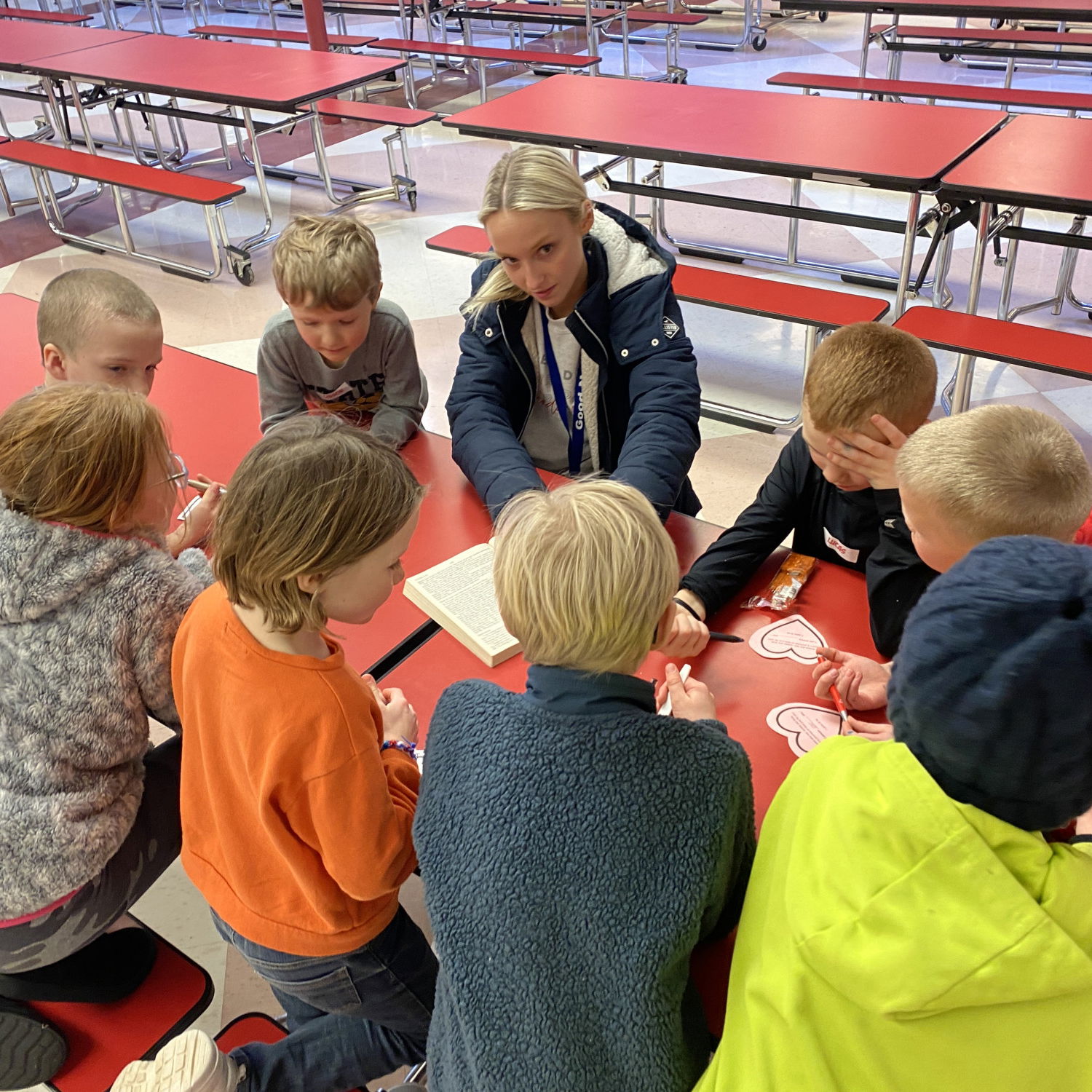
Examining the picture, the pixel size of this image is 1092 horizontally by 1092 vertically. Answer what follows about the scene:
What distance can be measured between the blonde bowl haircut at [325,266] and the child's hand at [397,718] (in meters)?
0.84

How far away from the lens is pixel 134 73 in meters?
5.00

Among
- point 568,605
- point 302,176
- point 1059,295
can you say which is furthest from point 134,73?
point 568,605

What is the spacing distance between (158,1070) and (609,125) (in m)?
3.41

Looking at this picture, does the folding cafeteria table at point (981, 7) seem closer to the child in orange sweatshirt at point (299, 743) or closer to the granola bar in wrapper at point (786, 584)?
the granola bar in wrapper at point (786, 584)

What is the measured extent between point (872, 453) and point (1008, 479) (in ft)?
1.00

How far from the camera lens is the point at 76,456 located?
123cm

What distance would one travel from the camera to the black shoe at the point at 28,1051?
1369 mm

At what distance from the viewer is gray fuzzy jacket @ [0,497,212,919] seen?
1229mm

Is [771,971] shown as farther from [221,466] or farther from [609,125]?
[609,125]

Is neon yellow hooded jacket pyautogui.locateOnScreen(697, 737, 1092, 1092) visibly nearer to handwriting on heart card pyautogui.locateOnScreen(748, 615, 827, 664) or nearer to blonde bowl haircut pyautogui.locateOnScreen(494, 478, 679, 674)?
blonde bowl haircut pyautogui.locateOnScreen(494, 478, 679, 674)

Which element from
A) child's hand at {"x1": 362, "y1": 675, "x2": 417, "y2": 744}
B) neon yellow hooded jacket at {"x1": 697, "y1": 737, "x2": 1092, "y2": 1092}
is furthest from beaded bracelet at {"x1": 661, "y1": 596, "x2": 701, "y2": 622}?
neon yellow hooded jacket at {"x1": 697, "y1": 737, "x2": 1092, "y2": 1092}

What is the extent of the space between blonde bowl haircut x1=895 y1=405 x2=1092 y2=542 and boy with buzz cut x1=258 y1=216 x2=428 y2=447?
42.9 inches

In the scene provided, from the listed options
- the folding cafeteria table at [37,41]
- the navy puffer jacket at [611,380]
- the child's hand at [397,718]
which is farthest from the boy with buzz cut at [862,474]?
the folding cafeteria table at [37,41]

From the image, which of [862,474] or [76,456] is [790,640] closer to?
[862,474]
